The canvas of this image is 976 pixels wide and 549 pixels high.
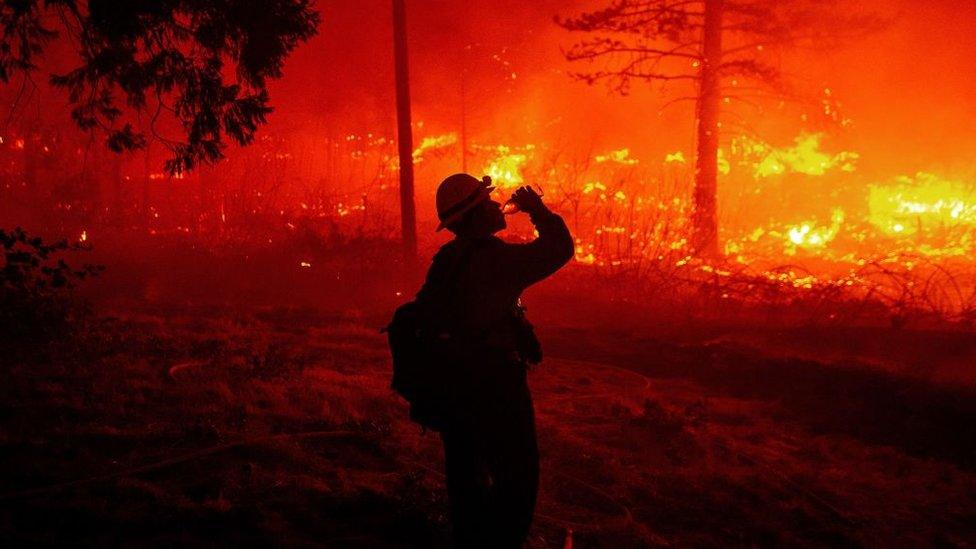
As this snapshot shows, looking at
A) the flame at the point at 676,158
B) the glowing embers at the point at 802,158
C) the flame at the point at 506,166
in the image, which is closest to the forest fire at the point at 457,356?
the glowing embers at the point at 802,158

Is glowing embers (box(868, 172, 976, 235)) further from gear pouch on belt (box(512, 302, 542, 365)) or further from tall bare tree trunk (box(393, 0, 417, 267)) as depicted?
gear pouch on belt (box(512, 302, 542, 365))

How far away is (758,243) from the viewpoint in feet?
61.7

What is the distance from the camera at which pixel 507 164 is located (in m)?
25.9

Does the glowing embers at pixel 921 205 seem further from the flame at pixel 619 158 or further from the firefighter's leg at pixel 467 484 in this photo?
the firefighter's leg at pixel 467 484

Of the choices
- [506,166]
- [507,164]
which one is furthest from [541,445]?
[507,164]

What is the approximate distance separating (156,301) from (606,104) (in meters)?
19.4

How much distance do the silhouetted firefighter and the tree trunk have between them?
12.8 meters

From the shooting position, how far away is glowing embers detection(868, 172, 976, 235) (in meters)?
18.3

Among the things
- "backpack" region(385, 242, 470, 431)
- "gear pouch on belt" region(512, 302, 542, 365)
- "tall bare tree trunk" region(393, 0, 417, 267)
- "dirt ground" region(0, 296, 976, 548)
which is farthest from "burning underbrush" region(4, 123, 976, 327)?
"backpack" region(385, 242, 470, 431)

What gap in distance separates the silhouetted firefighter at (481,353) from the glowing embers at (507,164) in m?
19.7

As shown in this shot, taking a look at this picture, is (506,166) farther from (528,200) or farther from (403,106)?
(528,200)

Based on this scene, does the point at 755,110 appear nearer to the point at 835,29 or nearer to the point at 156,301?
the point at 835,29

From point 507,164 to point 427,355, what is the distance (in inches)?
900

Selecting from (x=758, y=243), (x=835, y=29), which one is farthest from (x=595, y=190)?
(x=835, y=29)
